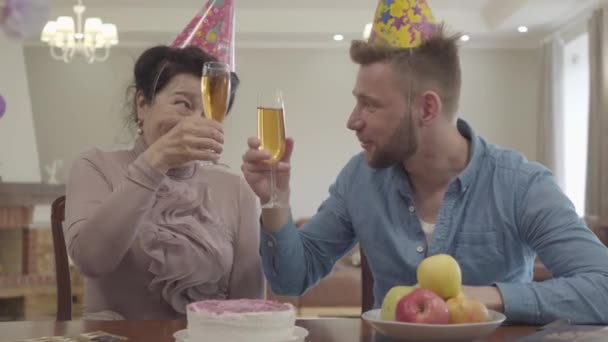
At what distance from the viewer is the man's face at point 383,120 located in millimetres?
1773

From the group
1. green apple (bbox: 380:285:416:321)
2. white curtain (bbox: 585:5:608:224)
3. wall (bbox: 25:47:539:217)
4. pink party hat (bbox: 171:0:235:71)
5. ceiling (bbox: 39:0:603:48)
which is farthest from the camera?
wall (bbox: 25:47:539:217)

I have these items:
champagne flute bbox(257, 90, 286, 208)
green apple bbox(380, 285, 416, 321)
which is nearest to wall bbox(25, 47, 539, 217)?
champagne flute bbox(257, 90, 286, 208)

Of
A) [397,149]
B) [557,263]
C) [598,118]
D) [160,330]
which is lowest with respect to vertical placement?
[160,330]

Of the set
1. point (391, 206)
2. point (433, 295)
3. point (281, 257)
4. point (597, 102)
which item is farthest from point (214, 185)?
point (597, 102)

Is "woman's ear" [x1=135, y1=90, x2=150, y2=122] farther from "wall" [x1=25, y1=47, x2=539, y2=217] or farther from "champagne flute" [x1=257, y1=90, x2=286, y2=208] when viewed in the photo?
"wall" [x1=25, y1=47, x2=539, y2=217]

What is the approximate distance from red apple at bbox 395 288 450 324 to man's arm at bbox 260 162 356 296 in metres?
0.57

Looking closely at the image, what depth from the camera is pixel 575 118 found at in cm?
775

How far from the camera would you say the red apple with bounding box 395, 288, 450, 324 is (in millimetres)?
1102

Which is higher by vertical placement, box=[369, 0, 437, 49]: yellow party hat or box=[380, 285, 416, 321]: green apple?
box=[369, 0, 437, 49]: yellow party hat

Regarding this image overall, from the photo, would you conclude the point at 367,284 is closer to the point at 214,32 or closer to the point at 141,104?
the point at 141,104

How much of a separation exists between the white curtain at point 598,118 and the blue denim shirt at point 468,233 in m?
5.09

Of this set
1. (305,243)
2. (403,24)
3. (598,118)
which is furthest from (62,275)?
(598,118)

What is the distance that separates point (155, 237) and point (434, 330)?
2.69ft

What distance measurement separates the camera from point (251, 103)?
28.1 ft
